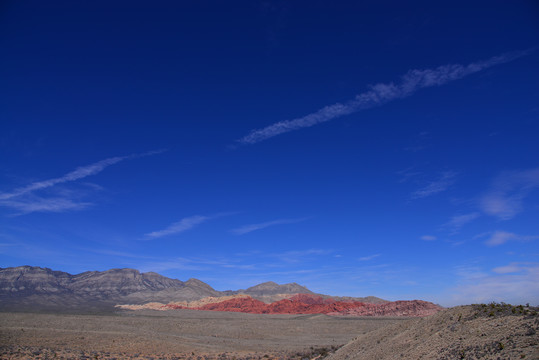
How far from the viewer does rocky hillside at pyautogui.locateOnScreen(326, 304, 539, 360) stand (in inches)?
455

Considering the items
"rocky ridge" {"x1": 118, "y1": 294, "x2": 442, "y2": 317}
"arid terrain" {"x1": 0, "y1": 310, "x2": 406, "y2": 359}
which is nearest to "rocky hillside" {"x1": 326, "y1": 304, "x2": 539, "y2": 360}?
"arid terrain" {"x1": 0, "y1": 310, "x2": 406, "y2": 359}

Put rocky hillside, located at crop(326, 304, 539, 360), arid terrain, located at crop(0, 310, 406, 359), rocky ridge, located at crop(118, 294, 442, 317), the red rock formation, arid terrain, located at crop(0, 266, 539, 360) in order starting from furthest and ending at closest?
rocky ridge, located at crop(118, 294, 442, 317)
the red rock formation
arid terrain, located at crop(0, 310, 406, 359)
arid terrain, located at crop(0, 266, 539, 360)
rocky hillside, located at crop(326, 304, 539, 360)

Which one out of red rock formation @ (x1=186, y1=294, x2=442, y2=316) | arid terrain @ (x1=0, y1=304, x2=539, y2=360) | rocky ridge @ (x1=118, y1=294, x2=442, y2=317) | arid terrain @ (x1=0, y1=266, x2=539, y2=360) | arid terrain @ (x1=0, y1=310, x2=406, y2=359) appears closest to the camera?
arid terrain @ (x1=0, y1=304, x2=539, y2=360)

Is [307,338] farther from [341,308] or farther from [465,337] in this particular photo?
[341,308]

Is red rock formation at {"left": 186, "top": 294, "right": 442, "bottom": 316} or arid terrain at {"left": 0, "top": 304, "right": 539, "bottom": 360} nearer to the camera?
arid terrain at {"left": 0, "top": 304, "right": 539, "bottom": 360}

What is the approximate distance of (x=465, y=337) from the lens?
1394 cm

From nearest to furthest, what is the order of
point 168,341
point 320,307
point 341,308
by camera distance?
1. point 168,341
2. point 341,308
3. point 320,307

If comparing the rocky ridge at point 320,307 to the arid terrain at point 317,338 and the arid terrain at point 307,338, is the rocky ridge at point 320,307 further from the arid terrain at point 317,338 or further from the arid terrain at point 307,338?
the arid terrain at point 317,338

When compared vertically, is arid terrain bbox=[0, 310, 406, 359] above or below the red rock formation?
below

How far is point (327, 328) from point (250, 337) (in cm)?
1579

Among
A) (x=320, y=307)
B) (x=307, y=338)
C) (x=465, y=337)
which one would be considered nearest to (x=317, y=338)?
(x=307, y=338)

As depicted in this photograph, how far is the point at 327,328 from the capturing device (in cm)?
5862

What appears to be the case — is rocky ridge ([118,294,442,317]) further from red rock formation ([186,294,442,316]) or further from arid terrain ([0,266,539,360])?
arid terrain ([0,266,539,360])

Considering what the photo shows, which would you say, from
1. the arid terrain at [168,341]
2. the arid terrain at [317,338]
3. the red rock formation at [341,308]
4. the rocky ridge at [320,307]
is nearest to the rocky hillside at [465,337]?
the arid terrain at [317,338]
